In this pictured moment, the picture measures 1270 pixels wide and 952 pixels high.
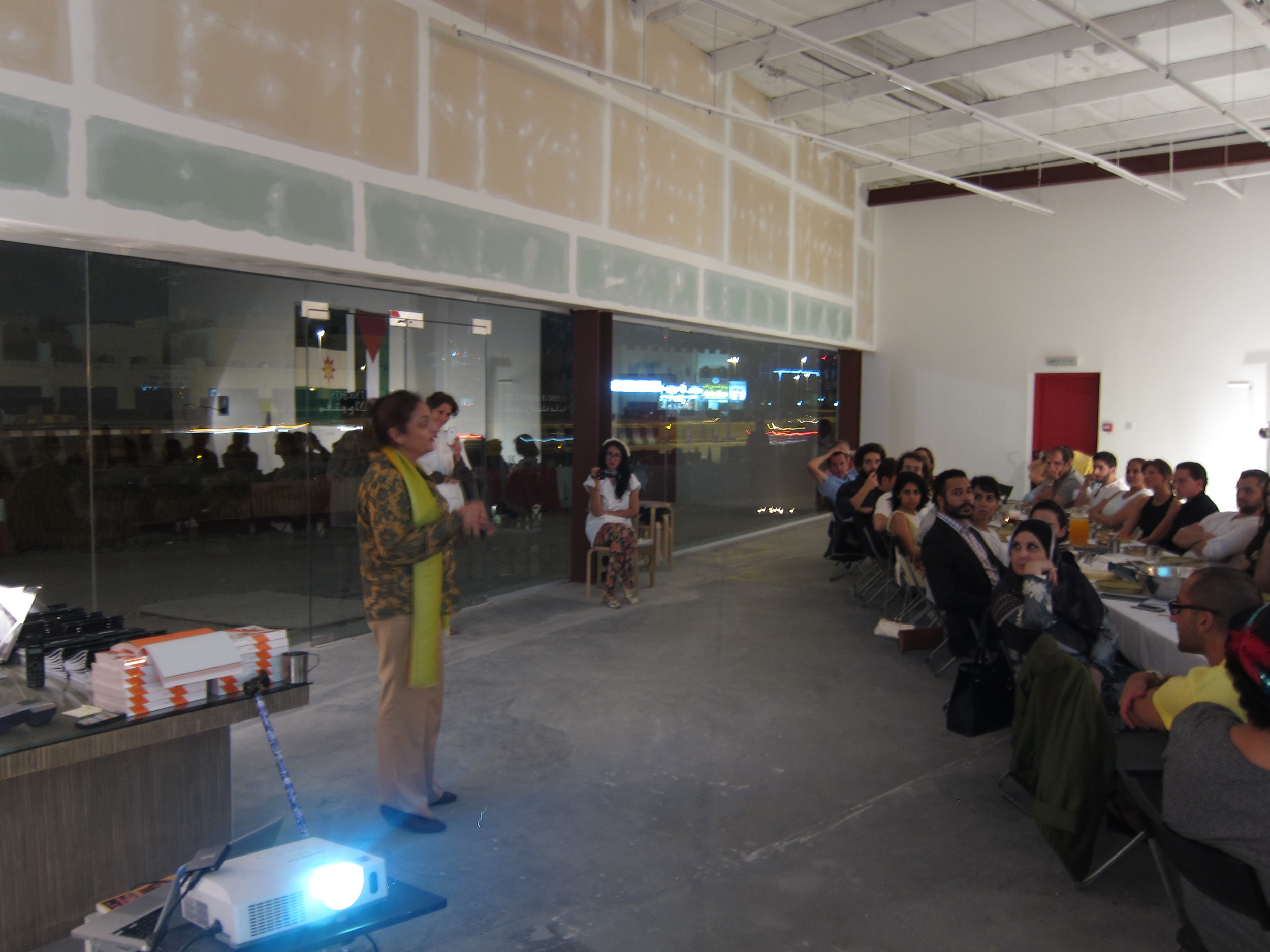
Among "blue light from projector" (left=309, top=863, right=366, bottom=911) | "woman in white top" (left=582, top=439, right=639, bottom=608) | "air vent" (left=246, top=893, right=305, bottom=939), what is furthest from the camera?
"woman in white top" (left=582, top=439, right=639, bottom=608)

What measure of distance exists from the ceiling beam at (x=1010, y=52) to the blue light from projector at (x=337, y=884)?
328 inches

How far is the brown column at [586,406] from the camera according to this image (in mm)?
8562

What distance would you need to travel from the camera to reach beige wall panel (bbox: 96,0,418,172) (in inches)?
188

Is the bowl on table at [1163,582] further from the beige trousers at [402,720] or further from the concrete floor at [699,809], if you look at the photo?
the beige trousers at [402,720]

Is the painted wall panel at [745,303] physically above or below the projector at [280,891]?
above

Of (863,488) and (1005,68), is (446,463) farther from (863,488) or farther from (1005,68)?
(1005,68)

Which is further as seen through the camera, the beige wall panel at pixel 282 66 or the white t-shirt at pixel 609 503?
the white t-shirt at pixel 609 503

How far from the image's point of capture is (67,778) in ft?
9.16

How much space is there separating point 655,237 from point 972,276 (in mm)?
6941

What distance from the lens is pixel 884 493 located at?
26.5 ft

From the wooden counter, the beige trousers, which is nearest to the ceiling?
the beige trousers

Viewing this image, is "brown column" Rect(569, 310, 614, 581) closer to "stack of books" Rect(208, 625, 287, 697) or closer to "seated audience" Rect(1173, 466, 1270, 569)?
"seated audience" Rect(1173, 466, 1270, 569)

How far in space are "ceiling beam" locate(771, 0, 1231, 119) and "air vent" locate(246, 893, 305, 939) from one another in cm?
846

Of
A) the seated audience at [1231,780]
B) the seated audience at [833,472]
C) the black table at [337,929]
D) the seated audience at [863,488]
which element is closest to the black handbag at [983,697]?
the seated audience at [1231,780]
